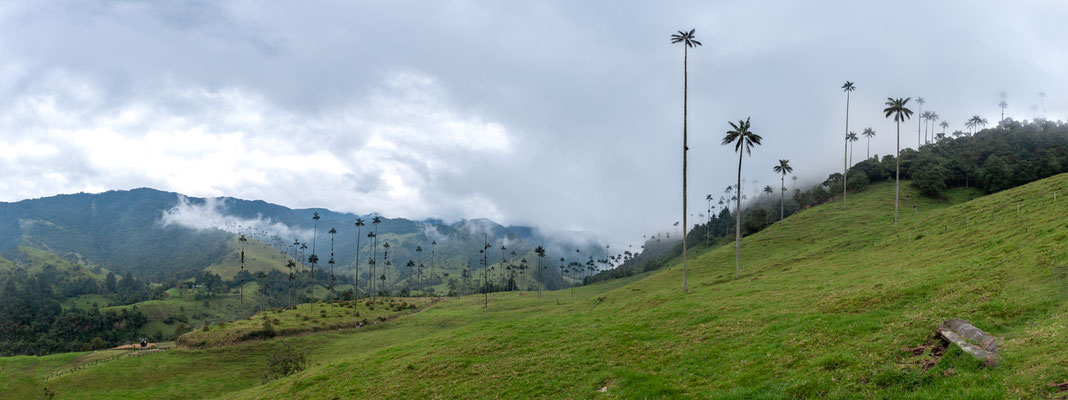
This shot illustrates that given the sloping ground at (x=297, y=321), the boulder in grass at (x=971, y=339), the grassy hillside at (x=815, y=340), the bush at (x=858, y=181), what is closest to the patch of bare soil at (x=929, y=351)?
the grassy hillside at (x=815, y=340)

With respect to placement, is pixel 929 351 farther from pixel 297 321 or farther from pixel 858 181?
pixel 858 181

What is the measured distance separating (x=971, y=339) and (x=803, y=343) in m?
6.91

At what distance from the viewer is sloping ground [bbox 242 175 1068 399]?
1677cm

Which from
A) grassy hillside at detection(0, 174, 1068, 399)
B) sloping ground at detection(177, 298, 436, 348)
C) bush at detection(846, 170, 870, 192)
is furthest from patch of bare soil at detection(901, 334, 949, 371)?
bush at detection(846, 170, 870, 192)

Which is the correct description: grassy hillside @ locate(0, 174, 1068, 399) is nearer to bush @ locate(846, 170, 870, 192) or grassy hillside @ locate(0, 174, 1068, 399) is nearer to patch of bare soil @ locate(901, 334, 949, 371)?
patch of bare soil @ locate(901, 334, 949, 371)

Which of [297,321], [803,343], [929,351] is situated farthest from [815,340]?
[297,321]

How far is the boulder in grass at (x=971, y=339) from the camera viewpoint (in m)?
16.2

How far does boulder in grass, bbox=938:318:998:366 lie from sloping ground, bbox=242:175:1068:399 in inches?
17.3

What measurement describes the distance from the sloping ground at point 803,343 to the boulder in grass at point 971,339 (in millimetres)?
440

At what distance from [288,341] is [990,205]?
131803 mm

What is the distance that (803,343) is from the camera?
23.6m

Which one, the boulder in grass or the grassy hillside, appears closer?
the boulder in grass

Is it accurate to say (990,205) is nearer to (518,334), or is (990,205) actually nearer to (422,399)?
(518,334)

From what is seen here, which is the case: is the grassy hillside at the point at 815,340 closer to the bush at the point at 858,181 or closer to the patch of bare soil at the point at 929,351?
the patch of bare soil at the point at 929,351
